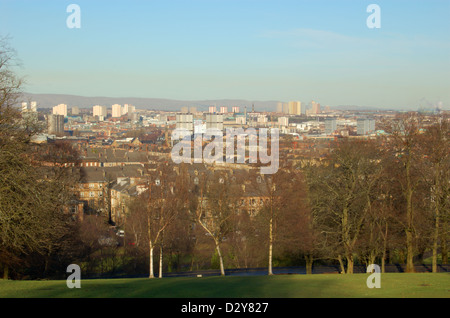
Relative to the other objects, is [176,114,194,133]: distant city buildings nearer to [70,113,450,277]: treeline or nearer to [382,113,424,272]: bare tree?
[70,113,450,277]: treeline

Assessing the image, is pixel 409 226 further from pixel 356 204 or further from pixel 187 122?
pixel 187 122

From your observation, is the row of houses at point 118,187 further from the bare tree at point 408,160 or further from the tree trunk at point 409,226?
the tree trunk at point 409,226

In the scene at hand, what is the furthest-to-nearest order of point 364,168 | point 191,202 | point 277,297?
point 191,202 < point 364,168 < point 277,297

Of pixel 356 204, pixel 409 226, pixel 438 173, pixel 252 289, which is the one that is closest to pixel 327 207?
pixel 356 204

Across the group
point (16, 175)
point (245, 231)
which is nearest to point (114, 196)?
point (245, 231)

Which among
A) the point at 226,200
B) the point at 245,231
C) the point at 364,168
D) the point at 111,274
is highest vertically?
the point at 364,168

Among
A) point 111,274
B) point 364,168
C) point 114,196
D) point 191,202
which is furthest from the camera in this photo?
point 114,196
